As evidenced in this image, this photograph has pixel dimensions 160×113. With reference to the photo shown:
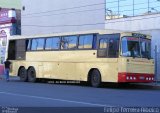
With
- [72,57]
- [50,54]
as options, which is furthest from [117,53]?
[50,54]

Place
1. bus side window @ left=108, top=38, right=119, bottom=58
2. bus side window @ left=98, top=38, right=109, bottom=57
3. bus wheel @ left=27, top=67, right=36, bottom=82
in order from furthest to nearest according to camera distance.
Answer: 1. bus wheel @ left=27, top=67, right=36, bottom=82
2. bus side window @ left=98, top=38, right=109, bottom=57
3. bus side window @ left=108, top=38, right=119, bottom=58

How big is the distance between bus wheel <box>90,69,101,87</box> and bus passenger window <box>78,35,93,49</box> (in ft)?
4.98

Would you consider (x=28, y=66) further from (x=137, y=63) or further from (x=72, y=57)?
(x=137, y=63)

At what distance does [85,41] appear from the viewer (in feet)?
90.0

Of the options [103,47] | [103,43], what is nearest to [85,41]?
[103,43]

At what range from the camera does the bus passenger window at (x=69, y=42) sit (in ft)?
92.7

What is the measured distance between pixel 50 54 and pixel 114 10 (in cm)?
702

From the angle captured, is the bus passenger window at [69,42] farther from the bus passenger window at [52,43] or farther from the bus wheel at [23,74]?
the bus wheel at [23,74]

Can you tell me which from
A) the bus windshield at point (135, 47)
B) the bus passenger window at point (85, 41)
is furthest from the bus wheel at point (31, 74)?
the bus windshield at point (135, 47)

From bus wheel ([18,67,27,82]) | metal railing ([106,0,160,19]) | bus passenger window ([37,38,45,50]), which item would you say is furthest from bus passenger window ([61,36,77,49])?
metal railing ([106,0,160,19])

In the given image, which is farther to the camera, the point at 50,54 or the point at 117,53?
the point at 50,54

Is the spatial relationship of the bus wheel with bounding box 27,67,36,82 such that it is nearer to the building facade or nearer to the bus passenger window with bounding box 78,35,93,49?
the bus passenger window with bounding box 78,35,93,49

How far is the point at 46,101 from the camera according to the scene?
57.5 ft

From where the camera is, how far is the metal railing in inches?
1237
